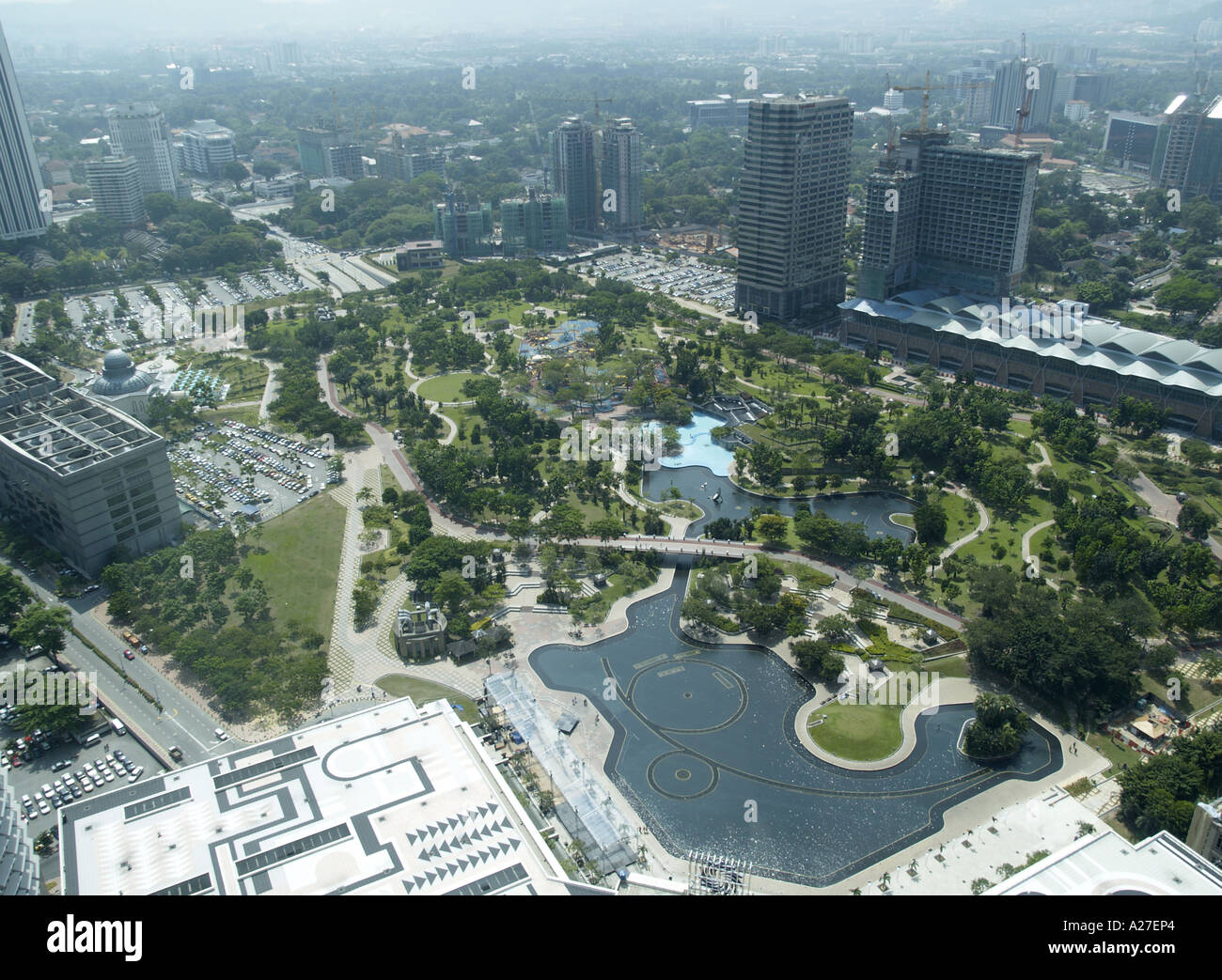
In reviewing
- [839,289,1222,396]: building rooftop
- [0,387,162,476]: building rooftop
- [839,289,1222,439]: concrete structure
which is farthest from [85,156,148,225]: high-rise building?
[839,289,1222,396]: building rooftop

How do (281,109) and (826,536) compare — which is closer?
(826,536)

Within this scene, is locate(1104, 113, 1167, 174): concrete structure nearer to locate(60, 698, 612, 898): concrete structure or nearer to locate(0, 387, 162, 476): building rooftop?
locate(0, 387, 162, 476): building rooftop

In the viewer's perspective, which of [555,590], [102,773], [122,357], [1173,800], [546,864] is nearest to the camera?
[546,864]

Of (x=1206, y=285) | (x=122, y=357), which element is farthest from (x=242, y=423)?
(x=1206, y=285)

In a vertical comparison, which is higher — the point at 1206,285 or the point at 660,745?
the point at 1206,285

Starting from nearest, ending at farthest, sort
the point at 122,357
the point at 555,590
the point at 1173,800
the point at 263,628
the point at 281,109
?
the point at 1173,800, the point at 263,628, the point at 555,590, the point at 122,357, the point at 281,109

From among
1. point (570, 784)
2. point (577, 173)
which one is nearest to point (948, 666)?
point (570, 784)

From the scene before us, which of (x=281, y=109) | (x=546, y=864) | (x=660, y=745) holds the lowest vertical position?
(x=660, y=745)

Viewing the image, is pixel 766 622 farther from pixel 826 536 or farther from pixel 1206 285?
pixel 1206 285
